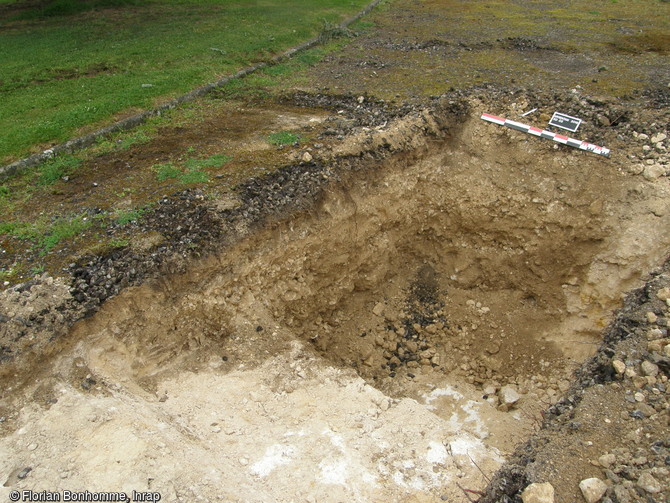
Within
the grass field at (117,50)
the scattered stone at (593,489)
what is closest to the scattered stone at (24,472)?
the scattered stone at (593,489)

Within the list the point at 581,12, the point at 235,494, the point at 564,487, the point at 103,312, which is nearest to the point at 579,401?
the point at 564,487

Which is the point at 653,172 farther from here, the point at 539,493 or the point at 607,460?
the point at 539,493

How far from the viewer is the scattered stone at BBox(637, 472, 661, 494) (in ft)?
14.0

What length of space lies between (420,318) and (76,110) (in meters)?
9.31

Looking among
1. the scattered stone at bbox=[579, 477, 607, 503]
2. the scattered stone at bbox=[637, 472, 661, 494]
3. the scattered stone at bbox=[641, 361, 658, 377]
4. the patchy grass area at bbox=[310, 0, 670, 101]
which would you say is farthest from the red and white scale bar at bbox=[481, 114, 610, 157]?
the scattered stone at bbox=[579, 477, 607, 503]

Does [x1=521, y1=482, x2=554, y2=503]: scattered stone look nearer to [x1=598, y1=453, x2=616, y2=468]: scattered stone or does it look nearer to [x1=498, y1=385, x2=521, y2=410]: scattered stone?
[x1=598, y1=453, x2=616, y2=468]: scattered stone

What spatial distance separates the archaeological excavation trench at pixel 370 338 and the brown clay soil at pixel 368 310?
0.03m

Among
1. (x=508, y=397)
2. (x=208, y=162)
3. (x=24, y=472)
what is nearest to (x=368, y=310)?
(x=508, y=397)

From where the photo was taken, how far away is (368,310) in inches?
384

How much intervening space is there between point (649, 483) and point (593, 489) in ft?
1.58

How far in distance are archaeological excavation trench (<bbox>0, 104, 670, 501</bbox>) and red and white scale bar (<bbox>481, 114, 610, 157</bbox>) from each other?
20cm

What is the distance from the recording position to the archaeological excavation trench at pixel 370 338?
17.9ft

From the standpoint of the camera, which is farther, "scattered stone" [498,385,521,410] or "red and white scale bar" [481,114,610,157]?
"red and white scale bar" [481,114,610,157]

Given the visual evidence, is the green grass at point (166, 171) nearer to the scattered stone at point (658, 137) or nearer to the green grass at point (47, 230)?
the green grass at point (47, 230)
